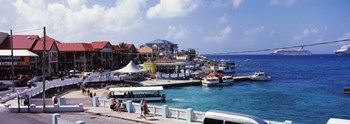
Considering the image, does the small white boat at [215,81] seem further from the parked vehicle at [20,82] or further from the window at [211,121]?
the window at [211,121]

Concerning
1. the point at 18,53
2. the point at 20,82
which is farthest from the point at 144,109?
the point at 18,53

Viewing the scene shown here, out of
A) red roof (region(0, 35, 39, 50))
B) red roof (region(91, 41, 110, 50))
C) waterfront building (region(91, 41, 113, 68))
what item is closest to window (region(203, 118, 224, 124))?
red roof (region(0, 35, 39, 50))

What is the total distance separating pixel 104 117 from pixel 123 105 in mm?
2156

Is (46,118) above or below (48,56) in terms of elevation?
below

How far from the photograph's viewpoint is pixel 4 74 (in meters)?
57.7

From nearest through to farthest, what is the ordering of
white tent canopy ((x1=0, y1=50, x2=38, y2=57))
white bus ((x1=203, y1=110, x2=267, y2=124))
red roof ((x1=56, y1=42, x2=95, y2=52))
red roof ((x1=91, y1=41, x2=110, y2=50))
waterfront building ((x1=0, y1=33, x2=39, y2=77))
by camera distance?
1. white bus ((x1=203, y1=110, x2=267, y2=124))
2. waterfront building ((x1=0, y1=33, x2=39, y2=77))
3. white tent canopy ((x1=0, y1=50, x2=38, y2=57))
4. red roof ((x1=56, y1=42, x2=95, y2=52))
5. red roof ((x1=91, y1=41, x2=110, y2=50))

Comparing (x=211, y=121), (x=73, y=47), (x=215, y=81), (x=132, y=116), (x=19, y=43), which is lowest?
(x=132, y=116)

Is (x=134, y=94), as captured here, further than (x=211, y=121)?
Yes

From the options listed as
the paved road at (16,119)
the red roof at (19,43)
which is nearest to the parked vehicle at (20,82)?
the red roof at (19,43)

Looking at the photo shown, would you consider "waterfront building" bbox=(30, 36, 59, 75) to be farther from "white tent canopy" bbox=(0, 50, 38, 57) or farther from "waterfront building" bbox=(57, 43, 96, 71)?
"waterfront building" bbox=(57, 43, 96, 71)

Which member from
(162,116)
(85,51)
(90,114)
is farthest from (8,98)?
(85,51)

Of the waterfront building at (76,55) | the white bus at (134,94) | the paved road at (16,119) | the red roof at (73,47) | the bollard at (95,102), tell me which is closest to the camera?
the paved road at (16,119)

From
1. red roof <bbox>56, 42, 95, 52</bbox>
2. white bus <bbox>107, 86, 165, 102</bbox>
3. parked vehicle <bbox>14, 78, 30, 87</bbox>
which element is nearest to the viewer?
white bus <bbox>107, 86, 165, 102</bbox>

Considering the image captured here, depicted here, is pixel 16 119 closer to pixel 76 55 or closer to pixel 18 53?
pixel 18 53
